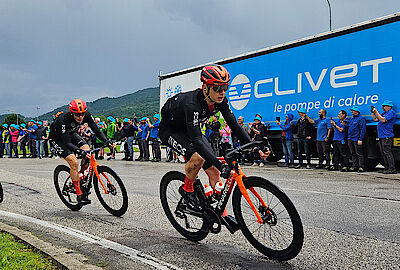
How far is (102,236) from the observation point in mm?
5777

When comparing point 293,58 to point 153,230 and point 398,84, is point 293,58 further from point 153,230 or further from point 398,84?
point 153,230

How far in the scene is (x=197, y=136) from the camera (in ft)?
15.8

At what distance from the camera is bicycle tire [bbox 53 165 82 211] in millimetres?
7765

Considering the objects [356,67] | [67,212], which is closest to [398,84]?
[356,67]

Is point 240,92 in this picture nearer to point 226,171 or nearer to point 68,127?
point 68,127

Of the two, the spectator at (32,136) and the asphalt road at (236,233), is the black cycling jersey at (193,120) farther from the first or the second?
the spectator at (32,136)

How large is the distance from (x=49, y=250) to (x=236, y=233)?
2.26 m

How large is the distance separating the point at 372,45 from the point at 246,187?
31.0 feet

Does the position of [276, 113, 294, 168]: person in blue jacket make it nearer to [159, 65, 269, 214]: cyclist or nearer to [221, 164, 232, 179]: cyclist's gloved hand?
[159, 65, 269, 214]: cyclist

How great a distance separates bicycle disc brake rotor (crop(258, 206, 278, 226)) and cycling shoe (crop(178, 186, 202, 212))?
99cm

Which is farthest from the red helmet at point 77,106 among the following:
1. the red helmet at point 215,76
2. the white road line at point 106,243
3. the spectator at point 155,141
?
the spectator at point 155,141

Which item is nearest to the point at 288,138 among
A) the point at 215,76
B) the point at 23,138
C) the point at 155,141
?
the point at 155,141

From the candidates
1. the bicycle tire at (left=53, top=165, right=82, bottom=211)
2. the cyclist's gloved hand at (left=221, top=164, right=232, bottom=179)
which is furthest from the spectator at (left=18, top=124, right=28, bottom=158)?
the cyclist's gloved hand at (left=221, top=164, right=232, bottom=179)

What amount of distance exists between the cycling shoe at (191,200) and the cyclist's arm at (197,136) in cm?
80
